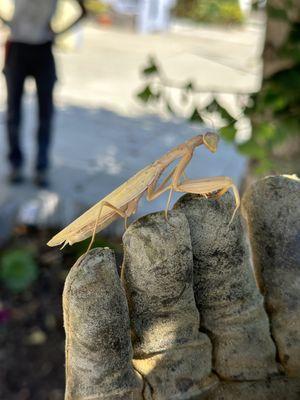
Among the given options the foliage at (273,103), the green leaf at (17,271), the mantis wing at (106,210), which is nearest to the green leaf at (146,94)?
the foliage at (273,103)

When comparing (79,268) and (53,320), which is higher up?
(79,268)

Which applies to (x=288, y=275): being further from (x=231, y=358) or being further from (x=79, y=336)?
(x=79, y=336)

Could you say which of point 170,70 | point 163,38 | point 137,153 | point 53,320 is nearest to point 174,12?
point 163,38

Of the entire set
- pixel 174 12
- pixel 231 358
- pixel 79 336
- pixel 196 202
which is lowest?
pixel 174 12

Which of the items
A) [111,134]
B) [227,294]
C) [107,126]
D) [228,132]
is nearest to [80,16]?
[111,134]

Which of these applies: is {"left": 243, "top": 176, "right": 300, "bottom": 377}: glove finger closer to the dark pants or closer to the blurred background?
the blurred background

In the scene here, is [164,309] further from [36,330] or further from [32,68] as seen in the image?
[32,68]

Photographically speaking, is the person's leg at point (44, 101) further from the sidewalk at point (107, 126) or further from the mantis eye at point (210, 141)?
the mantis eye at point (210, 141)

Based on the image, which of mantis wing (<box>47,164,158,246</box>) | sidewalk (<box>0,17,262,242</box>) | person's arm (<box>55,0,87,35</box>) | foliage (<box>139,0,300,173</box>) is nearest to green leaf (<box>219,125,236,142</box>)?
foliage (<box>139,0,300,173</box>)
